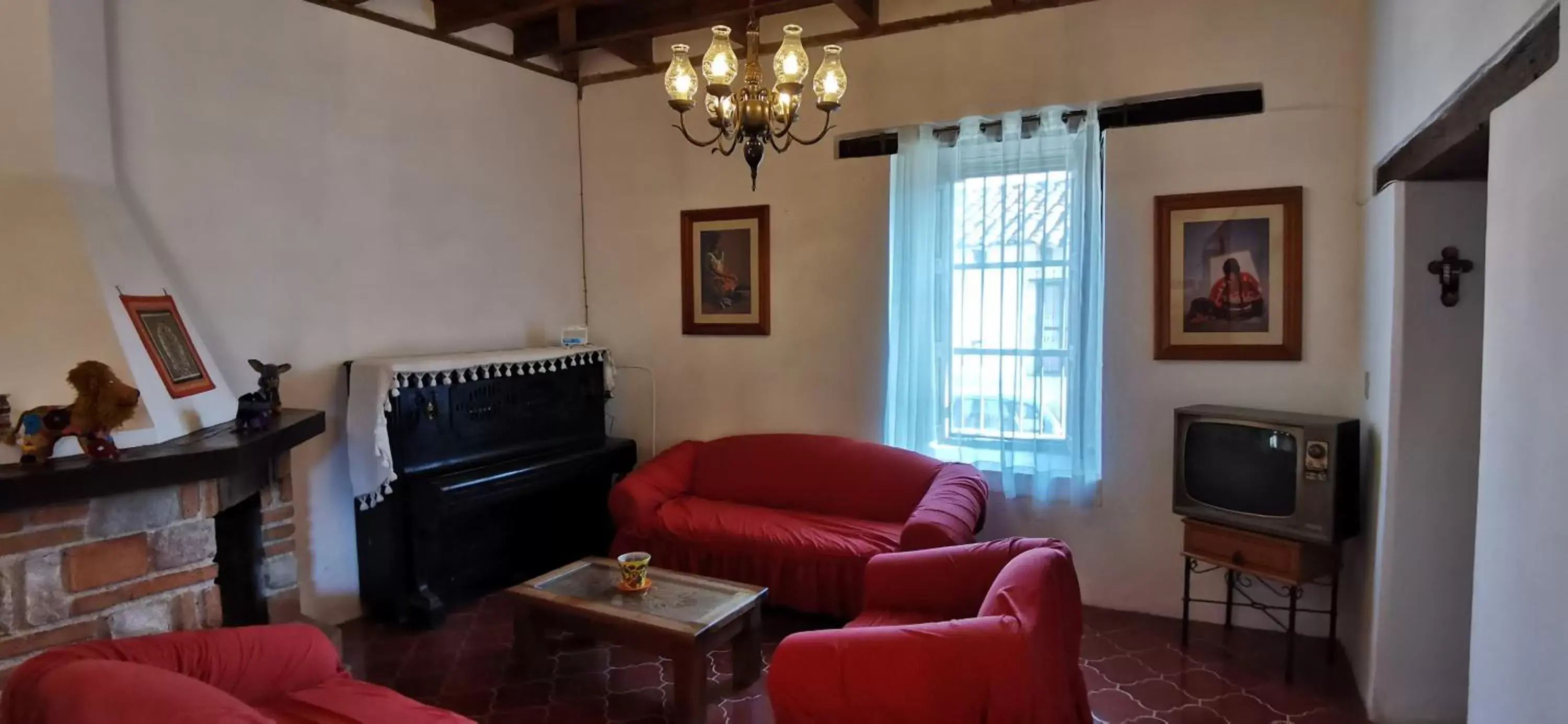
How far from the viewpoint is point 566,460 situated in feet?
14.2

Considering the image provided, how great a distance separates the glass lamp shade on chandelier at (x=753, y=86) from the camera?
2543 mm

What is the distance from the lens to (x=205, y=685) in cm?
172

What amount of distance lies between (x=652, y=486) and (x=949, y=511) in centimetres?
160

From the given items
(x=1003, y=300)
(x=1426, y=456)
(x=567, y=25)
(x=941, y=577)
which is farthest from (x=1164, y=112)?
(x=567, y=25)

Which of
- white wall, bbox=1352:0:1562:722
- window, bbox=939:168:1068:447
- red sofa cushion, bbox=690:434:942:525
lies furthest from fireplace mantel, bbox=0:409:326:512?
white wall, bbox=1352:0:1562:722

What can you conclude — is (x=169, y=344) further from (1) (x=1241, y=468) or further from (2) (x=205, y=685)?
(1) (x=1241, y=468)

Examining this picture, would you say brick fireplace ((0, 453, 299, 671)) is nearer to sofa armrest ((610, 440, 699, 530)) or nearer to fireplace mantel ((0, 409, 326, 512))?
fireplace mantel ((0, 409, 326, 512))

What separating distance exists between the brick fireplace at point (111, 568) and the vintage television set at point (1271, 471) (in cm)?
351

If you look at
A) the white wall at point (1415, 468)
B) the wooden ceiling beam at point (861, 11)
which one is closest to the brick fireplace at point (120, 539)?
the wooden ceiling beam at point (861, 11)

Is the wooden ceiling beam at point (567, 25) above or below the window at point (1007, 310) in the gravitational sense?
above

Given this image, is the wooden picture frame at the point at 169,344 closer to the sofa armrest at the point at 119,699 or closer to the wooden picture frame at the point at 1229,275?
the sofa armrest at the point at 119,699

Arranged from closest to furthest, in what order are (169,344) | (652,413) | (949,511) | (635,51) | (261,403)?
1. (169,344)
2. (261,403)
3. (949,511)
4. (635,51)
5. (652,413)

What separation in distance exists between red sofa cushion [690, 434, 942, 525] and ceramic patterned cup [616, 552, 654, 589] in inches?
49.0

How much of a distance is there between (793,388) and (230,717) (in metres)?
3.20
